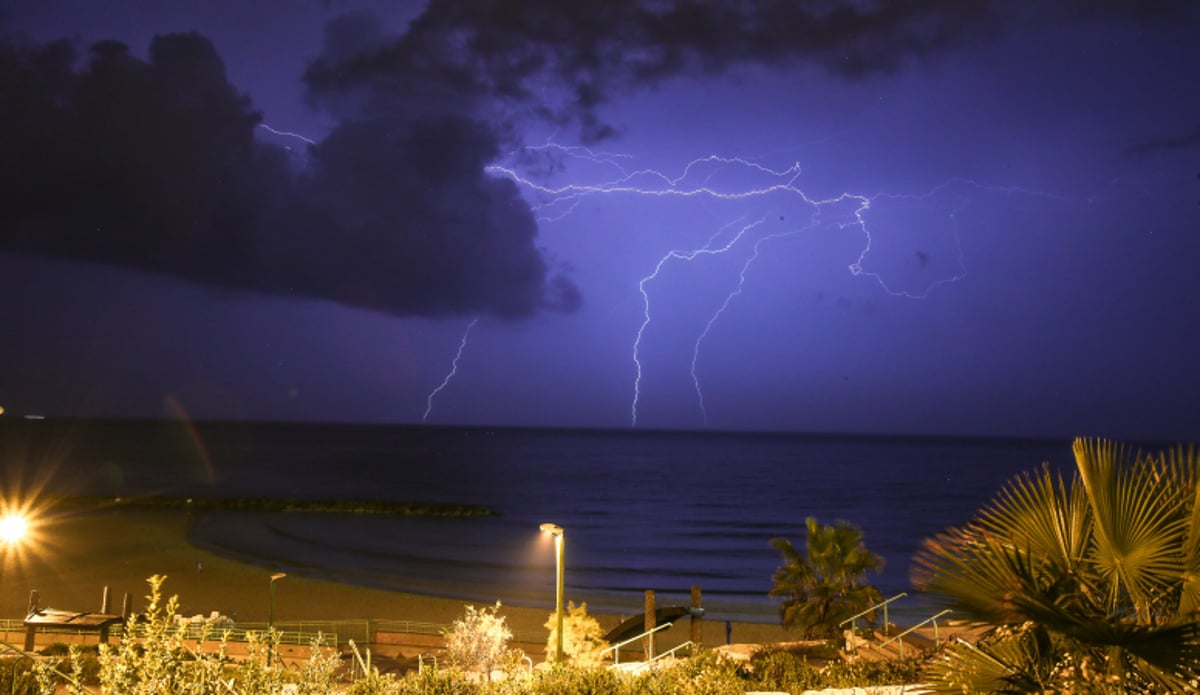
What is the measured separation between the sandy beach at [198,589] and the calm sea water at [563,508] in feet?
9.08

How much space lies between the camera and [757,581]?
43.8 meters

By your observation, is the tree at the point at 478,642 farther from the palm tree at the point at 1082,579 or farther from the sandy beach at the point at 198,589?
the sandy beach at the point at 198,589

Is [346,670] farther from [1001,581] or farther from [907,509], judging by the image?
[907,509]

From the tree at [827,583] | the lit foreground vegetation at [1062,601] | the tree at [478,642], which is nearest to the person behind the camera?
the lit foreground vegetation at [1062,601]

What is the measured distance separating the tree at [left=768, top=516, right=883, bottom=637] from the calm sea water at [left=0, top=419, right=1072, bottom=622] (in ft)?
44.6

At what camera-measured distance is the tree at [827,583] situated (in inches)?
829

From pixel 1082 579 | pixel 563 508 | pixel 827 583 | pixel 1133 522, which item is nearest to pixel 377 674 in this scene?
pixel 1082 579

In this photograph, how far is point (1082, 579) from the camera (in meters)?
5.50

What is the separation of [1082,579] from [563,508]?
7198 cm

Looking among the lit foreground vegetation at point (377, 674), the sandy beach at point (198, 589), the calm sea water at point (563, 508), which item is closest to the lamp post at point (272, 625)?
the lit foreground vegetation at point (377, 674)

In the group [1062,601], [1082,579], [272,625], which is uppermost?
[1082,579]

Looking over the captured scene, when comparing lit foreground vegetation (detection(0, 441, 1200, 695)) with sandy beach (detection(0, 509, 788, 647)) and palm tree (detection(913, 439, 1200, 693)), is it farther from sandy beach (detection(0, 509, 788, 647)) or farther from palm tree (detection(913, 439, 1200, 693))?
Answer: sandy beach (detection(0, 509, 788, 647))

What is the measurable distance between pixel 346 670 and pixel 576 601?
1844 cm

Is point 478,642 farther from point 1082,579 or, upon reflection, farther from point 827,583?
point 1082,579
